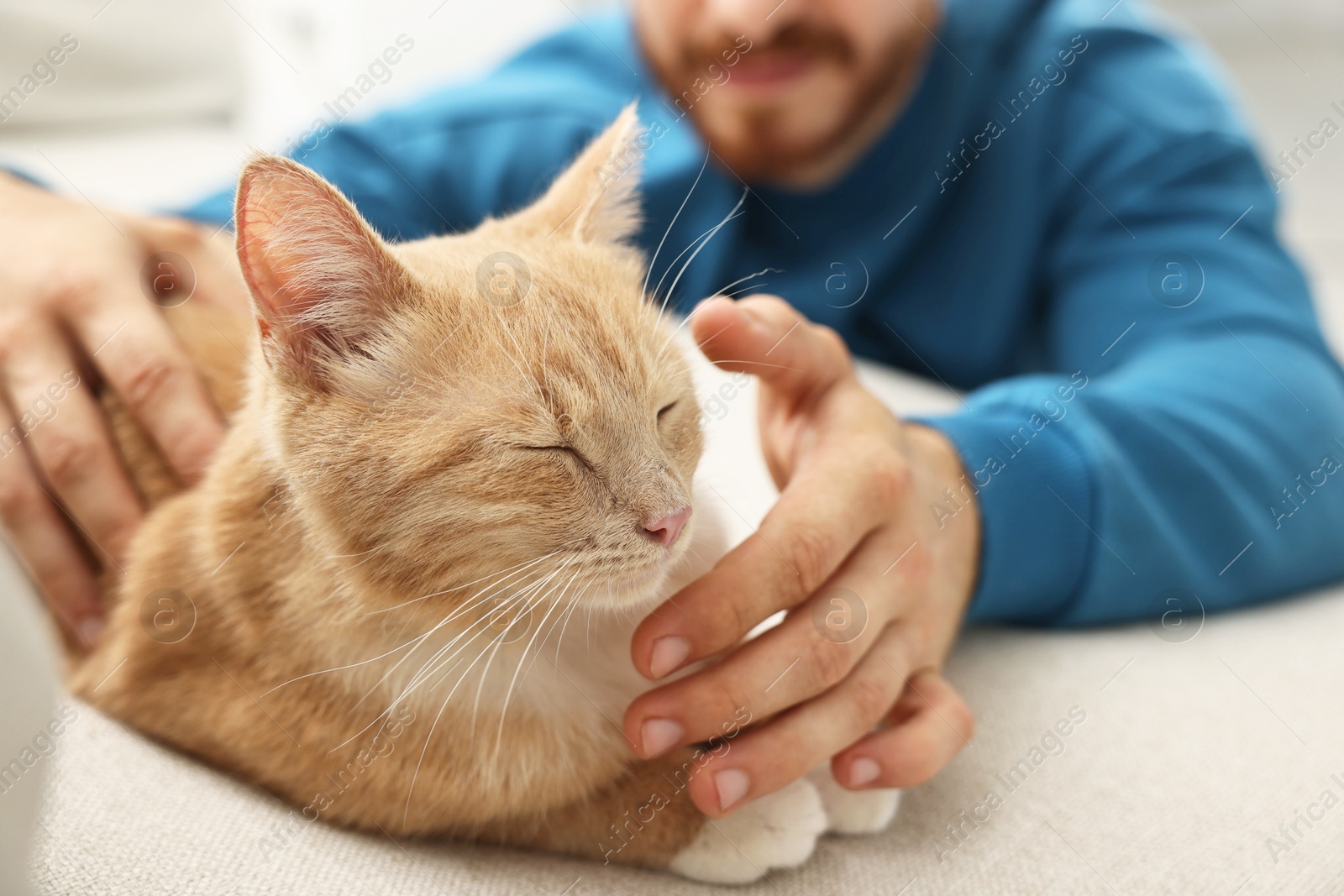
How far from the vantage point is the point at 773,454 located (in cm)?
112

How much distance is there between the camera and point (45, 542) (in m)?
1.06

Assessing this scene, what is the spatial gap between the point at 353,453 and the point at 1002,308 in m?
1.49

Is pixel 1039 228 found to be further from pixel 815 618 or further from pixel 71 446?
pixel 71 446

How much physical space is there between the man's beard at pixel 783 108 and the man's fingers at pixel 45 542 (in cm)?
134

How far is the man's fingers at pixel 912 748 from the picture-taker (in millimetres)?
918

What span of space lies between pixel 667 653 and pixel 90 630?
73cm

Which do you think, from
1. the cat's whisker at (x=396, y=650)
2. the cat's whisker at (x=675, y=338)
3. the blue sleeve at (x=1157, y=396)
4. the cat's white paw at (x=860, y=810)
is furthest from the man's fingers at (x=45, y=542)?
the blue sleeve at (x=1157, y=396)

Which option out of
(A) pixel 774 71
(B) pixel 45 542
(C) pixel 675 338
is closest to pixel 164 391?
(B) pixel 45 542

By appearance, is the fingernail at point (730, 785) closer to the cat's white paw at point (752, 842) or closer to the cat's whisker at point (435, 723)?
the cat's white paw at point (752, 842)

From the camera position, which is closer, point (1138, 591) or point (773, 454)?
point (773, 454)


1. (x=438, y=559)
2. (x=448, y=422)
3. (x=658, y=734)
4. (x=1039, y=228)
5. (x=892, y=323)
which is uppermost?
(x=448, y=422)

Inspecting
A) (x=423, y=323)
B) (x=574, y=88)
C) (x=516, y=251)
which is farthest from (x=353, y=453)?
(x=574, y=88)

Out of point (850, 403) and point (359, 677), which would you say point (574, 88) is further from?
point (359, 677)

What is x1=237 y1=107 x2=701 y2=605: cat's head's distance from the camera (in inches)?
32.6
